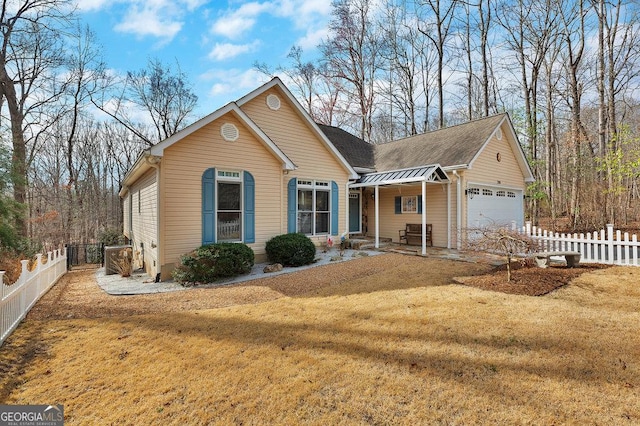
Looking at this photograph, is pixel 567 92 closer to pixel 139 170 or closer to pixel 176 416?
pixel 139 170

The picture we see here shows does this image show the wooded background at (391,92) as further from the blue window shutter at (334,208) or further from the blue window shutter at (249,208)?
the blue window shutter at (249,208)

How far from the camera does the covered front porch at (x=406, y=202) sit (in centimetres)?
1220

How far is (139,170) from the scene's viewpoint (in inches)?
393

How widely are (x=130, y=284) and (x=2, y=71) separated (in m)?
15.1

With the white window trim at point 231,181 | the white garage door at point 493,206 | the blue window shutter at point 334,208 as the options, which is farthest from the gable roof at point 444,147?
the white window trim at point 231,181

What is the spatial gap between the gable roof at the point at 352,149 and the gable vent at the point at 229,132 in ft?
24.1

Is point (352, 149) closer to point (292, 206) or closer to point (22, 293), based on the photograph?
point (292, 206)

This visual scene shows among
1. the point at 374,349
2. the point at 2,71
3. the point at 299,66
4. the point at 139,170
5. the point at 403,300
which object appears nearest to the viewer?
the point at 374,349

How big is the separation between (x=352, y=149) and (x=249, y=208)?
920 centimetres

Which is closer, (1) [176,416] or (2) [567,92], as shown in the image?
(1) [176,416]

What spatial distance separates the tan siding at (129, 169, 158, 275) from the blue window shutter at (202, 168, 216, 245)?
1334mm

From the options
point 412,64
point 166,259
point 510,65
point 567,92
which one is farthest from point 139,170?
point 567,92

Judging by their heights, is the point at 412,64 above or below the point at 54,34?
above

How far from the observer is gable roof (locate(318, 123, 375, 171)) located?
52.7 ft
